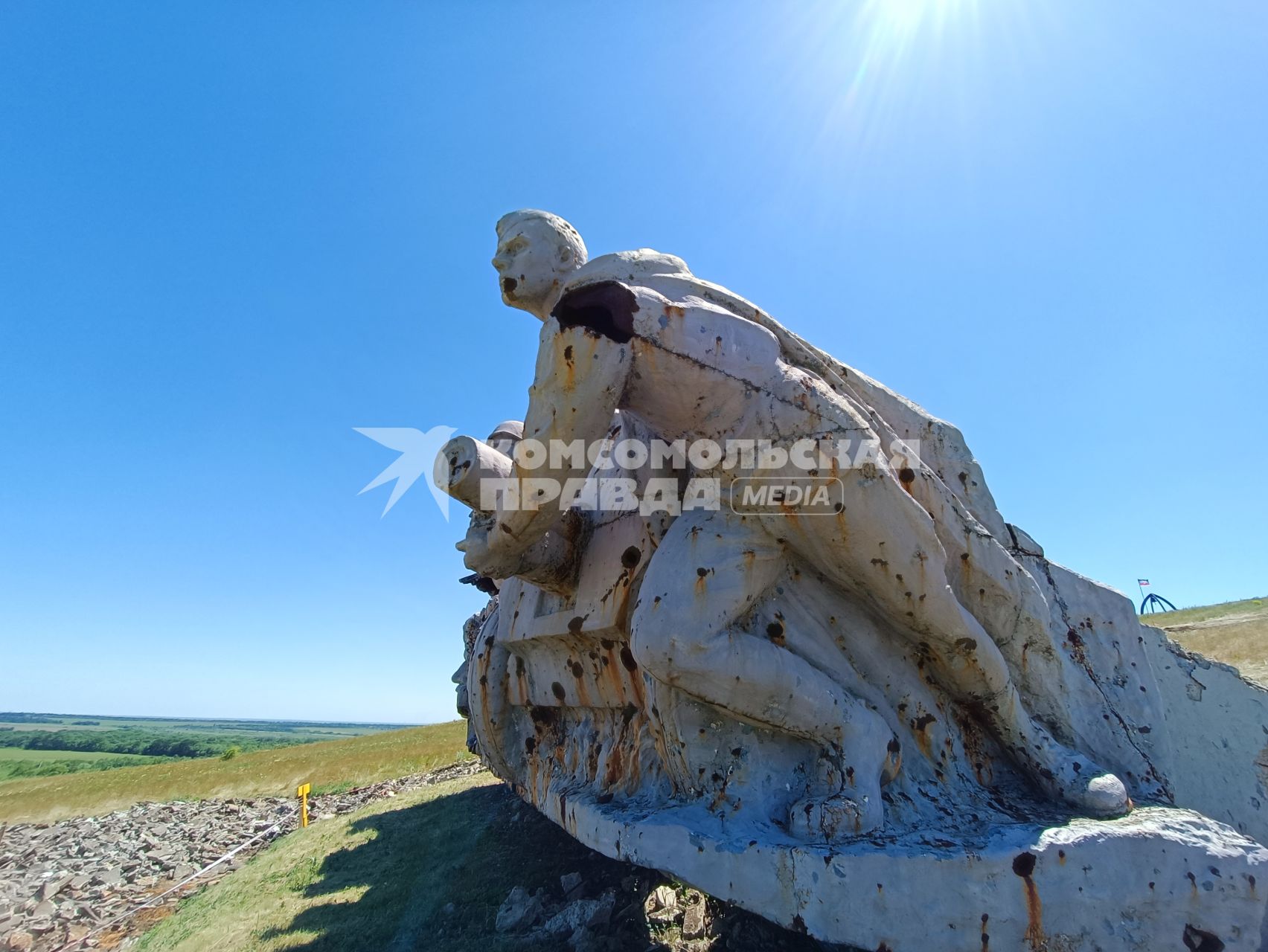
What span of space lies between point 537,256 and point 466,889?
4.17 meters

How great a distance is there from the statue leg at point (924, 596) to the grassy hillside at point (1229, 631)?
4.78m

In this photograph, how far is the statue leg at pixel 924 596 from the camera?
2.60 meters

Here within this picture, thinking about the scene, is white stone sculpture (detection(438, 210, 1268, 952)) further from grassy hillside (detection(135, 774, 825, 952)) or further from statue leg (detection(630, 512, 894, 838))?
grassy hillside (detection(135, 774, 825, 952))

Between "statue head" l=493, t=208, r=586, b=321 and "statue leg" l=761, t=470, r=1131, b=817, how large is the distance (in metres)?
1.62

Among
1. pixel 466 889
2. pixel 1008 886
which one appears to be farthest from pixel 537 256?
pixel 466 889

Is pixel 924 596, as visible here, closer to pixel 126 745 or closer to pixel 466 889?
pixel 466 889

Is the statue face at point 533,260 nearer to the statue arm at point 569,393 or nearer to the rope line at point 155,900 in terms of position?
the statue arm at point 569,393

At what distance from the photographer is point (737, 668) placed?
246cm

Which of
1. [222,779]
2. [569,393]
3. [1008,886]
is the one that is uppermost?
[569,393]

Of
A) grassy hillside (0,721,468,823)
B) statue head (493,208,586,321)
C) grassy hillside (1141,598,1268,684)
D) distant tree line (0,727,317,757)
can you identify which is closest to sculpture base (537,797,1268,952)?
statue head (493,208,586,321)

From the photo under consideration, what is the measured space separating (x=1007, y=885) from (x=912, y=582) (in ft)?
3.37

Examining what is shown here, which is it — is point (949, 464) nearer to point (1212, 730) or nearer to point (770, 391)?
point (770, 391)

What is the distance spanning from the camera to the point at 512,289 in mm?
3348

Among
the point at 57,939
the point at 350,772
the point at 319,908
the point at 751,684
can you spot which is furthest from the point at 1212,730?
the point at 350,772
